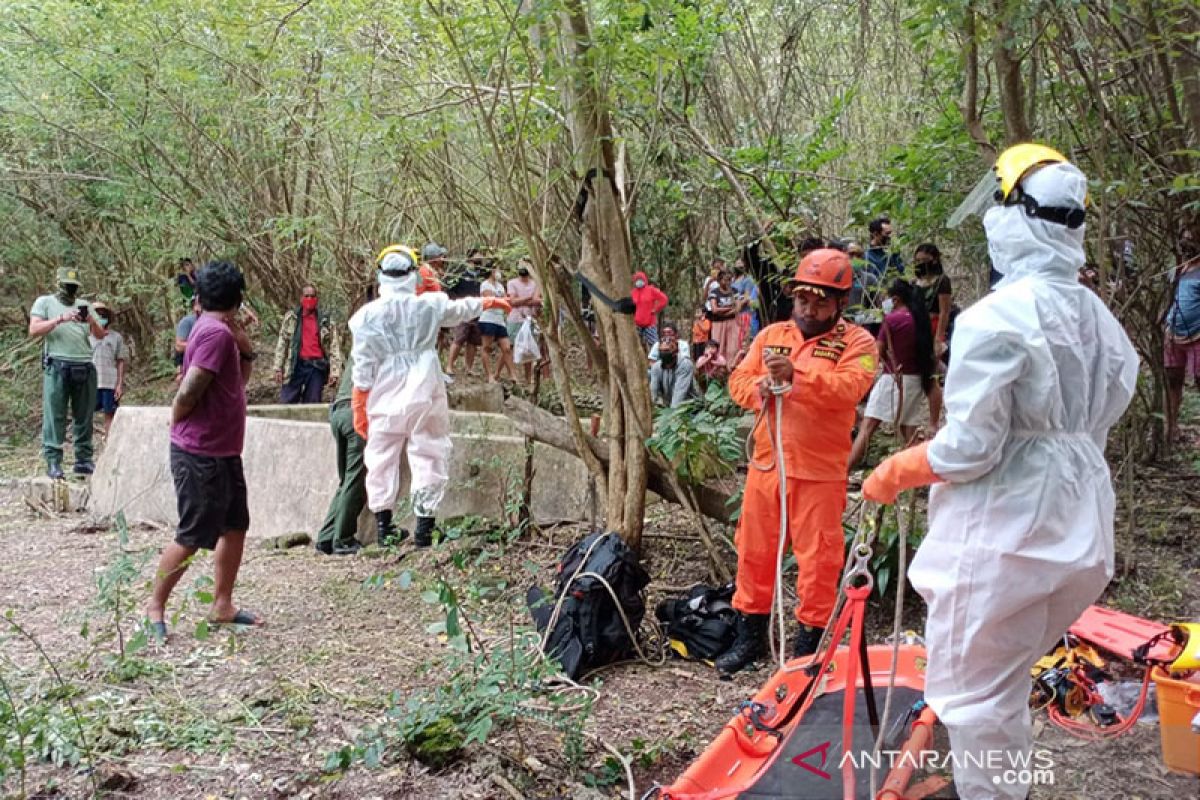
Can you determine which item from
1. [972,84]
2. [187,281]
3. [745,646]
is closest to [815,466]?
[745,646]

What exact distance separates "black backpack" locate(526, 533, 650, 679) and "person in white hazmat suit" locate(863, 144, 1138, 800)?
1.76 m

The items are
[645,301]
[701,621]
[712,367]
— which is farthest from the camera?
[712,367]

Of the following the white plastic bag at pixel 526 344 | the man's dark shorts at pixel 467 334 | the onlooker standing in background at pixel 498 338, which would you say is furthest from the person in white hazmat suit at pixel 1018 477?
the onlooker standing in background at pixel 498 338

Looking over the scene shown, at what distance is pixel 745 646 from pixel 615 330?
5.69 feet

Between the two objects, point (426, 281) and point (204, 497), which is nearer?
point (204, 497)

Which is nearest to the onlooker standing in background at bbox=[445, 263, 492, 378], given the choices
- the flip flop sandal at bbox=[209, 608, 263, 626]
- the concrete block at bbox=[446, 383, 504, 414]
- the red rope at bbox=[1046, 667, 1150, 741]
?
the concrete block at bbox=[446, 383, 504, 414]

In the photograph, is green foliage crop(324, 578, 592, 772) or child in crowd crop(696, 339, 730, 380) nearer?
green foliage crop(324, 578, 592, 772)

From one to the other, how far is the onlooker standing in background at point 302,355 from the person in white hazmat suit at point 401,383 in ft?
13.6

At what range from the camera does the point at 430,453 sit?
5918 millimetres

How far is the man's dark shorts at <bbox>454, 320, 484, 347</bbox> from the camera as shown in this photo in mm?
11312

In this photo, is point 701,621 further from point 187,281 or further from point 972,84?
point 187,281

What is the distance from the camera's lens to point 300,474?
6836 millimetres

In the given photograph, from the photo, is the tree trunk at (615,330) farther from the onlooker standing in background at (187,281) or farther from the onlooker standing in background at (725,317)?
→ the onlooker standing in background at (187,281)

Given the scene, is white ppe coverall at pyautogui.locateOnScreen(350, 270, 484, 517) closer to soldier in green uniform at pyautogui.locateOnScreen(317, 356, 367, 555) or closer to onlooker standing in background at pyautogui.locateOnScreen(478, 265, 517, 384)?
soldier in green uniform at pyautogui.locateOnScreen(317, 356, 367, 555)
